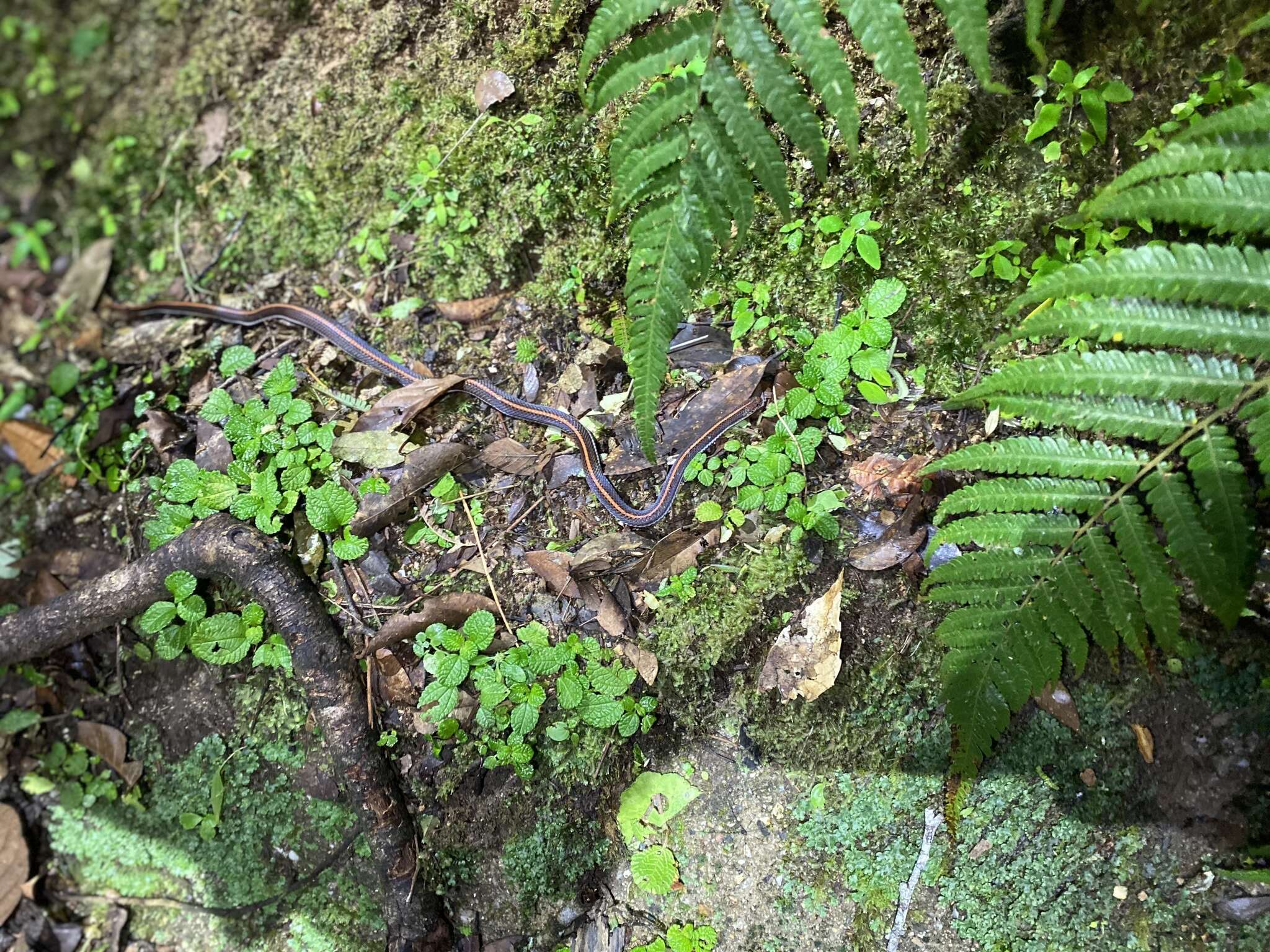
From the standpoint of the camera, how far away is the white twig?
237 cm

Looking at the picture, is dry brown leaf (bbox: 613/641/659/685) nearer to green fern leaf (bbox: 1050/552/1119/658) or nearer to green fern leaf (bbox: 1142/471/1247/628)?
green fern leaf (bbox: 1050/552/1119/658)

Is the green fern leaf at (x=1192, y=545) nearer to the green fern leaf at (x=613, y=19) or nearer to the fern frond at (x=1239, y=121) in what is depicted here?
the fern frond at (x=1239, y=121)

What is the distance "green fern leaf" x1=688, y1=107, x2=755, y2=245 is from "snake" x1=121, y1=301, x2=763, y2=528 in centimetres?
111

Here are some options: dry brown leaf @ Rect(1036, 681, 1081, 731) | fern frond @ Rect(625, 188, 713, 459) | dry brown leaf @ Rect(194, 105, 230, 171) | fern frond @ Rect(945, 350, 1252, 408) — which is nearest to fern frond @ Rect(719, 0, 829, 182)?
fern frond @ Rect(625, 188, 713, 459)

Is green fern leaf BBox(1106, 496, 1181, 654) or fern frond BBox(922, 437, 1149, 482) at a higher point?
fern frond BBox(922, 437, 1149, 482)

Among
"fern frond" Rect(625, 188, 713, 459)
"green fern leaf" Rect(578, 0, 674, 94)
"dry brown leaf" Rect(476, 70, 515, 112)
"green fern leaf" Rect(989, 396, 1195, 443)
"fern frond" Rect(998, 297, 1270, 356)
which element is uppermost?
"dry brown leaf" Rect(476, 70, 515, 112)

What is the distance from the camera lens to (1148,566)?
1.93 metres

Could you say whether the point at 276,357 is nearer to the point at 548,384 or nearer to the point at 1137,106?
the point at 548,384

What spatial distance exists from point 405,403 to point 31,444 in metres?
2.37

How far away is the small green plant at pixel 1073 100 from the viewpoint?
2.36 meters

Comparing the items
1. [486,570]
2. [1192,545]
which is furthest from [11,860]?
[1192,545]

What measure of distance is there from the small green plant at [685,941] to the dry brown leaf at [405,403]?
235cm

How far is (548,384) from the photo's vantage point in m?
3.26

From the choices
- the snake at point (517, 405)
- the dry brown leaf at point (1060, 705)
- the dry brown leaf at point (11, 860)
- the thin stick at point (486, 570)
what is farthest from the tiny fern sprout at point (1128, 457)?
the dry brown leaf at point (11, 860)
